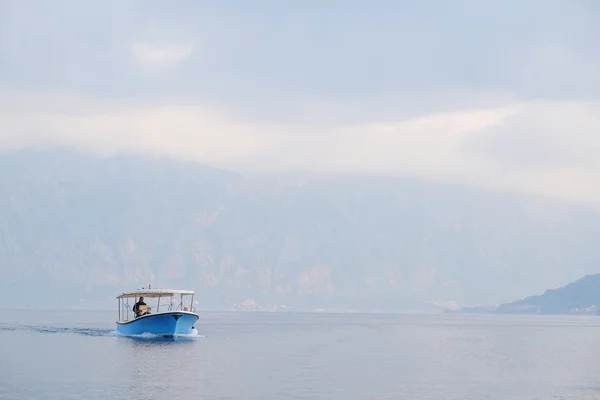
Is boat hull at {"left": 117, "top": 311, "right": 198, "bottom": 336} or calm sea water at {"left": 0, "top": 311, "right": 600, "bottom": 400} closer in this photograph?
calm sea water at {"left": 0, "top": 311, "right": 600, "bottom": 400}

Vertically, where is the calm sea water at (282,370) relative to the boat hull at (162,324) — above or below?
below

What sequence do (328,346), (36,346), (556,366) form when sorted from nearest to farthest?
(556,366), (36,346), (328,346)

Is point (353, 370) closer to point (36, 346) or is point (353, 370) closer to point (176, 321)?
point (176, 321)

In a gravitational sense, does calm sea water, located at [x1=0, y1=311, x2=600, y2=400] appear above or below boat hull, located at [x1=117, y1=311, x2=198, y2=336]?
below

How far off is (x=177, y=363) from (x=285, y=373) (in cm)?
1202

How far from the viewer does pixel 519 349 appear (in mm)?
130625

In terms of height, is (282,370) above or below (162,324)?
below

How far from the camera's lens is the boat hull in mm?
120500

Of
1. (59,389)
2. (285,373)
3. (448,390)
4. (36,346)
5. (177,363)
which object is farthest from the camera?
(36,346)

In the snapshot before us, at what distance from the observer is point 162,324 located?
121875 mm

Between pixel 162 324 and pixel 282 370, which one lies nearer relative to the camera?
pixel 282 370

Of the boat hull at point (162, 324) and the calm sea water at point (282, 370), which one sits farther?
the boat hull at point (162, 324)

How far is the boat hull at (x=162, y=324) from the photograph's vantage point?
120 meters

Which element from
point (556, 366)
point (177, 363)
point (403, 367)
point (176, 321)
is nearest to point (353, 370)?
point (403, 367)
